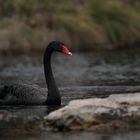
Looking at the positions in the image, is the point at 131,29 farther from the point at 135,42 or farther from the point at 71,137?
the point at 71,137

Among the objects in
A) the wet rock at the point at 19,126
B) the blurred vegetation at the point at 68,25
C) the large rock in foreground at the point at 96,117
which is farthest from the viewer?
the blurred vegetation at the point at 68,25

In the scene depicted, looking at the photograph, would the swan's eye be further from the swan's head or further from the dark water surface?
the dark water surface

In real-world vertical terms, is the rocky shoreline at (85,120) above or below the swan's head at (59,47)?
below

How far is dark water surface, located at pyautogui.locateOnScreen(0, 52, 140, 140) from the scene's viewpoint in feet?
49.2

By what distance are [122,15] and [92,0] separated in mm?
1848

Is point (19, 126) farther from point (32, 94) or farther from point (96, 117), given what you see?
point (32, 94)

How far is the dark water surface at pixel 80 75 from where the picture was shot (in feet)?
49.2

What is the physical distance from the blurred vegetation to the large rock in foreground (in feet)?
59.6

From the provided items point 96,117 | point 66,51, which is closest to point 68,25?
point 66,51

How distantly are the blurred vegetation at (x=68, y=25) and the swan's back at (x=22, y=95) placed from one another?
15013 mm

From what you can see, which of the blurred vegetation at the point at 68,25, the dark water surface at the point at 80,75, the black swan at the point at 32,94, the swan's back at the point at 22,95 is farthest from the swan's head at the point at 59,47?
the blurred vegetation at the point at 68,25

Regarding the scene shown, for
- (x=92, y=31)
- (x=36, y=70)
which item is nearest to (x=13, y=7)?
(x=92, y=31)

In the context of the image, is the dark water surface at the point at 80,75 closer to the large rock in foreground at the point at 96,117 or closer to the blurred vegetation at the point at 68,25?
the large rock in foreground at the point at 96,117

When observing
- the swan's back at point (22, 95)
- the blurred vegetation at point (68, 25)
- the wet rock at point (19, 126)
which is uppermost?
the blurred vegetation at point (68, 25)
